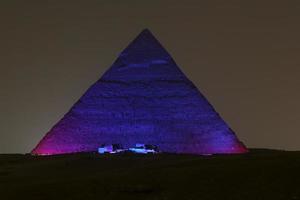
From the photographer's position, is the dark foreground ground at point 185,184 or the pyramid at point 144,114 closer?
the dark foreground ground at point 185,184

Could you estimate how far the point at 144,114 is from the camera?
25.3 metres

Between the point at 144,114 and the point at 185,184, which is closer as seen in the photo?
the point at 185,184

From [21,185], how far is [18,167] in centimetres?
620

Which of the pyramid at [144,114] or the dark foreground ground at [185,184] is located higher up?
the pyramid at [144,114]

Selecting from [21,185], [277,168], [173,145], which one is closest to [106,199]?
[21,185]

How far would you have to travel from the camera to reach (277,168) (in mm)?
12547

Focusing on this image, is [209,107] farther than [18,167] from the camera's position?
Yes

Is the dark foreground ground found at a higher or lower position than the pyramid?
lower

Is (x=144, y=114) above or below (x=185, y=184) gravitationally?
above

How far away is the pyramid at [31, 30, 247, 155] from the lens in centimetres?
2461

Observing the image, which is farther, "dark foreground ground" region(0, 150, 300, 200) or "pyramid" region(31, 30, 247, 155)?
"pyramid" region(31, 30, 247, 155)

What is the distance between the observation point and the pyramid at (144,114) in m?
24.6

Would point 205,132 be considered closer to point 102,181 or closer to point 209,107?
point 209,107

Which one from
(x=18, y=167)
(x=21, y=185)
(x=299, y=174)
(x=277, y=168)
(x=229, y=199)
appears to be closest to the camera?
(x=229, y=199)
